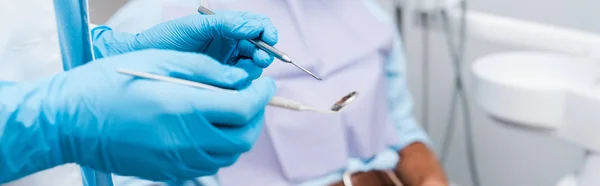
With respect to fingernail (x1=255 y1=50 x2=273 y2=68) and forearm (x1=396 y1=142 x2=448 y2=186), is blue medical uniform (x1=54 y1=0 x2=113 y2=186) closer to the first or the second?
fingernail (x1=255 y1=50 x2=273 y2=68)

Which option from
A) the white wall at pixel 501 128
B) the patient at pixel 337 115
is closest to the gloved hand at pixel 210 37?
the patient at pixel 337 115

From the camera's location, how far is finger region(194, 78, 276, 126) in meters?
0.50

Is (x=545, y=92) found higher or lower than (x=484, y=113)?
higher

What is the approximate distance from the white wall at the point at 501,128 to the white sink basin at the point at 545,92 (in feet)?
0.38

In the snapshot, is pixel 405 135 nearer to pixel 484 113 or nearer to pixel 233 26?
pixel 484 113

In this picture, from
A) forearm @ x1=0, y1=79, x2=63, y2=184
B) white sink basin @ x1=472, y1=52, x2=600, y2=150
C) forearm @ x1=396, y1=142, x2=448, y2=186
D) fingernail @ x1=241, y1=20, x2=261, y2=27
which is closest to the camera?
forearm @ x1=0, y1=79, x2=63, y2=184

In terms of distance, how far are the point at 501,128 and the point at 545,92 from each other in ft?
1.68

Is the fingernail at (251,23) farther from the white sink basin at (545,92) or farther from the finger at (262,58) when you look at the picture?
the white sink basin at (545,92)

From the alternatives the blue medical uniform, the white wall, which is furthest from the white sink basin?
the blue medical uniform

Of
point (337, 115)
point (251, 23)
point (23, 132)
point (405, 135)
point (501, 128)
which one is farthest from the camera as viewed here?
point (501, 128)

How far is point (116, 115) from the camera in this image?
0.49m

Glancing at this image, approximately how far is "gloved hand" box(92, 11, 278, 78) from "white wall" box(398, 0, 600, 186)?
0.70 meters

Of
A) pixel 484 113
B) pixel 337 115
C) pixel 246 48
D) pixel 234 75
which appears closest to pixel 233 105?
pixel 234 75

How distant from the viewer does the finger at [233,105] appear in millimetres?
504
